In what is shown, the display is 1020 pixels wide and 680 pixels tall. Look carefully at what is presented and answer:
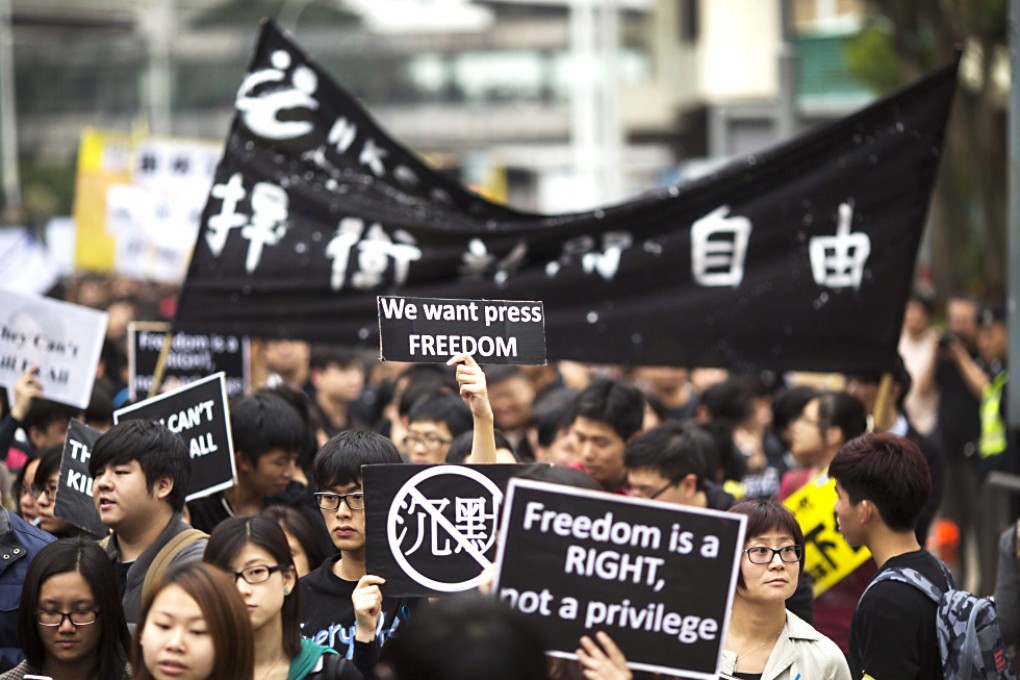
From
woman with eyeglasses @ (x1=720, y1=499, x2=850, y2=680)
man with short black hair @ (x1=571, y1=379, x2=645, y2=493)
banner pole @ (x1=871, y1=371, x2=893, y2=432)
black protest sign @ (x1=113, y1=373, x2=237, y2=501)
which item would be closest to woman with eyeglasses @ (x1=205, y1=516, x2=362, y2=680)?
woman with eyeglasses @ (x1=720, y1=499, x2=850, y2=680)

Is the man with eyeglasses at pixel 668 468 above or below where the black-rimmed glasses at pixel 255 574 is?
below

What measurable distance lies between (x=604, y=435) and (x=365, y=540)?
106 inches

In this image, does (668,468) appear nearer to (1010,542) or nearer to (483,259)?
(1010,542)

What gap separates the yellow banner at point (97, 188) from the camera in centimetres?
1652

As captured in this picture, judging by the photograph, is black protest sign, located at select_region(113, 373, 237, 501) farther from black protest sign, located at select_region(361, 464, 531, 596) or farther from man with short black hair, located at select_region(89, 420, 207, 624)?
black protest sign, located at select_region(361, 464, 531, 596)

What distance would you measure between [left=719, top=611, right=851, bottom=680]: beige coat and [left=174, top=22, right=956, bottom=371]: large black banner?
8.47 ft

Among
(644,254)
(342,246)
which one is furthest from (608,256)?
(342,246)

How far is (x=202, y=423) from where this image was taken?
6.43 metres

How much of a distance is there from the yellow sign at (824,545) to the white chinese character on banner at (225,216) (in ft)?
9.64

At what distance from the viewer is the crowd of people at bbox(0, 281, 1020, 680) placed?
3.96m

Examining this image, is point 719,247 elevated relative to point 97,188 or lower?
elevated

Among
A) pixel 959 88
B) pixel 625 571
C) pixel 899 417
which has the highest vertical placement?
pixel 959 88

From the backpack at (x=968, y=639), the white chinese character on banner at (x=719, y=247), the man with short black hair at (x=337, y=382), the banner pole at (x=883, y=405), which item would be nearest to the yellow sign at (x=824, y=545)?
the banner pole at (x=883, y=405)

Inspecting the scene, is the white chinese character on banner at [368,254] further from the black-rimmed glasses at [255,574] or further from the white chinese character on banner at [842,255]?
the black-rimmed glasses at [255,574]
